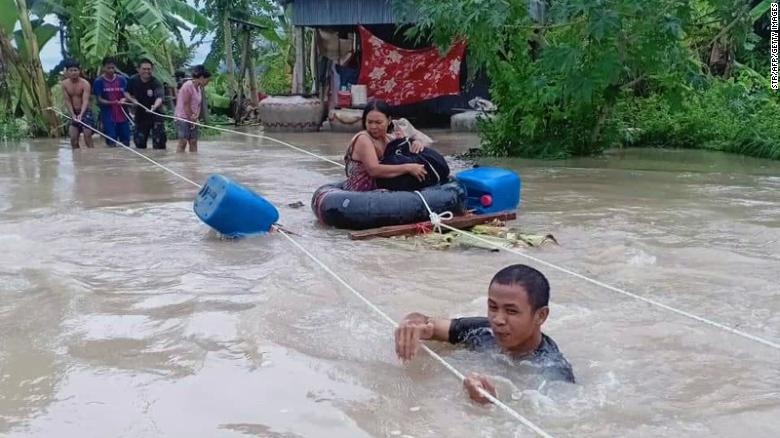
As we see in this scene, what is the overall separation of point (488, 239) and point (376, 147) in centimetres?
149

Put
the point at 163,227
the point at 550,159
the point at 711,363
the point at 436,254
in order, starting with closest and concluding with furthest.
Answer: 1. the point at 711,363
2. the point at 436,254
3. the point at 163,227
4. the point at 550,159

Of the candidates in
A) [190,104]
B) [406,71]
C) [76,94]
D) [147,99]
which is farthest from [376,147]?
[406,71]

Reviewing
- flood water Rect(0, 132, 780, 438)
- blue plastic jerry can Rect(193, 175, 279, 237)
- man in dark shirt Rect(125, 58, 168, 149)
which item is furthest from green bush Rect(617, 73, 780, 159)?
blue plastic jerry can Rect(193, 175, 279, 237)

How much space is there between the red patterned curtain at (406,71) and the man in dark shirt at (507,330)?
1550 centimetres

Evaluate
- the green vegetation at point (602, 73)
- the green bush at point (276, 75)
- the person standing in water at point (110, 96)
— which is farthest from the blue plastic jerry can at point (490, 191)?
the green bush at point (276, 75)

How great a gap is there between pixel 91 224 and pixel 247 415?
16.7ft

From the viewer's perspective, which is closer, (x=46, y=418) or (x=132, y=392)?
(x=46, y=418)

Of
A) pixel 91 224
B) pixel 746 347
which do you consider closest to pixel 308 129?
pixel 91 224

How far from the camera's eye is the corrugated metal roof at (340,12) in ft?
63.2

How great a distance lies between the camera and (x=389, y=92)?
66.4 ft

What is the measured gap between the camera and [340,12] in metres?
19.6

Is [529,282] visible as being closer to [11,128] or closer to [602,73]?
[602,73]

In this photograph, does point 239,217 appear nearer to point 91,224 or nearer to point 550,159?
point 91,224

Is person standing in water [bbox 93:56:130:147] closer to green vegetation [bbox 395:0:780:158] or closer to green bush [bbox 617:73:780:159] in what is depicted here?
green vegetation [bbox 395:0:780:158]
